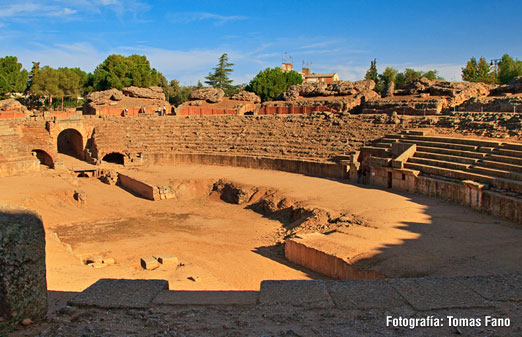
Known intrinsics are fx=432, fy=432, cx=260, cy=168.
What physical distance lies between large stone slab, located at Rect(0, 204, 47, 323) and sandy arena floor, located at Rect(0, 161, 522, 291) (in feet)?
16.2

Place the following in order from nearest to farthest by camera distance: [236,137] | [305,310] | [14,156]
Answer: [305,310] → [14,156] → [236,137]

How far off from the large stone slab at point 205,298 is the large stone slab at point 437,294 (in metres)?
1.88

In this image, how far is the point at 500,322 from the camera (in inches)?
177

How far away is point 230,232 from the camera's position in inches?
698

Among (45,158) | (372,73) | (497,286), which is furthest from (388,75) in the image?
(497,286)

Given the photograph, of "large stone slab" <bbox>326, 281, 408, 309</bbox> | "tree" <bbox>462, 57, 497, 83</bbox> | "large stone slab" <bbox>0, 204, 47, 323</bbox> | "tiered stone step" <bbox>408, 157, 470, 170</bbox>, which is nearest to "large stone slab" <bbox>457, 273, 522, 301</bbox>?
"large stone slab" <bbox>326, 281, 408, 309</bbox>

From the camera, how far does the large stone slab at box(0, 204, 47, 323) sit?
4320mm

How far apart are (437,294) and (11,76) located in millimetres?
49327

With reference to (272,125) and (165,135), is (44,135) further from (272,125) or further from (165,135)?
(272,125)

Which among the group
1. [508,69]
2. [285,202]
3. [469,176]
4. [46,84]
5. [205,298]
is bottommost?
[285,202]

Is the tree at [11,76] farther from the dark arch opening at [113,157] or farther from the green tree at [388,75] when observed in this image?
the green tree at [388,75]

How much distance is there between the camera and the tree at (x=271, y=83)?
Result: 49.9m

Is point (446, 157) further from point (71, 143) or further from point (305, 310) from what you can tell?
point (71, 143)

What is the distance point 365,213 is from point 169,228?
820 cm
